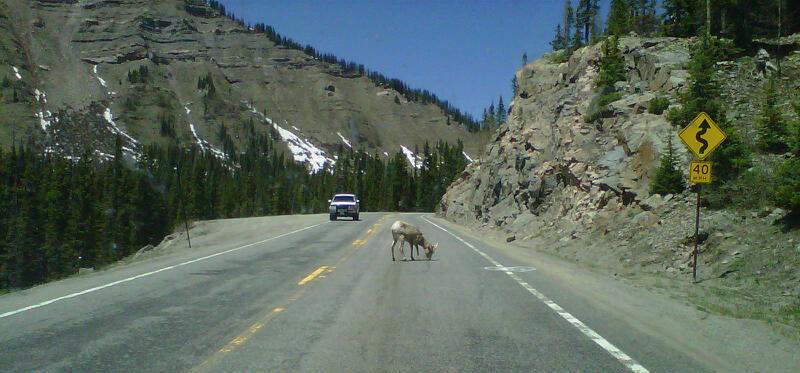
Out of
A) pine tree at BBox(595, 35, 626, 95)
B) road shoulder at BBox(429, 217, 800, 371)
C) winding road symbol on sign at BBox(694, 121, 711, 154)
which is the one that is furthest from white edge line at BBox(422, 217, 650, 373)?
pine tree at BBox(595, 35, 626, 95)

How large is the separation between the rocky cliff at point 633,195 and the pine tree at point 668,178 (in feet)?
1.24

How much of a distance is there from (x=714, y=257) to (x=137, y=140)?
202m

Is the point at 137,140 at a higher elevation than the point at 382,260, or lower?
higher

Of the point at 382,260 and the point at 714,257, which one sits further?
the point at 382,260

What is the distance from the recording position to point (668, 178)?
21.6m

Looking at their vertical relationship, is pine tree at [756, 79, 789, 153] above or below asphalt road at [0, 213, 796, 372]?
above

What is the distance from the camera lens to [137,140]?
198 meters

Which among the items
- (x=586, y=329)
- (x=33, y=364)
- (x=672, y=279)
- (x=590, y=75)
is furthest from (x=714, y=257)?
(x=590, y=75)

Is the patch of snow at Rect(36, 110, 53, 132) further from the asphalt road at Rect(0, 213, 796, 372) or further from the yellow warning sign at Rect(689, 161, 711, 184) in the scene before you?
the yellow warning sign at Rect(689, 161, 711, 184)

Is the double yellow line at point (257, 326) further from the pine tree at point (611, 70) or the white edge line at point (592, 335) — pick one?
the pine tree at point (611, 70)

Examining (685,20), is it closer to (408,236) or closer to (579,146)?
(579,146)

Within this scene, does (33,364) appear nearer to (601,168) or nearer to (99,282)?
(99,282)

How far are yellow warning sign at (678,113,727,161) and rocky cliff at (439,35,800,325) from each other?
265 cm

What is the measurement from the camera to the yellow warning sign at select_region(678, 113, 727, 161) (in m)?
14.9
